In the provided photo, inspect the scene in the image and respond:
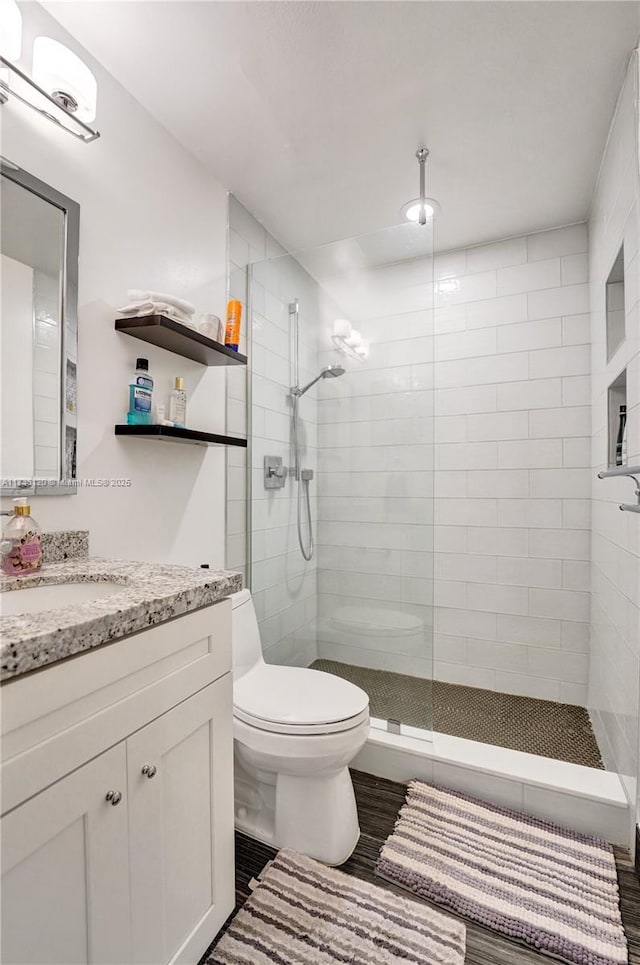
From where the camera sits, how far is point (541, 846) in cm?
146

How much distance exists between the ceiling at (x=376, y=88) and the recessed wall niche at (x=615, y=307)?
499mm

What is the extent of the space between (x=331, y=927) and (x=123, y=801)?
0.79m

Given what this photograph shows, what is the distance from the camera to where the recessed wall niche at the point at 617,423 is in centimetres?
172

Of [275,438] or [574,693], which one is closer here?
[275,438]

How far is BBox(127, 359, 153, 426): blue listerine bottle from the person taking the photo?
1456mm

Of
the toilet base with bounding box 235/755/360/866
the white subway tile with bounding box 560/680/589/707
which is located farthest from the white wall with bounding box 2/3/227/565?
the white subway tile with bounding box 560/680/589/707

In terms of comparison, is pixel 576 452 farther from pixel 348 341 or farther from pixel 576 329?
pixel 348 341

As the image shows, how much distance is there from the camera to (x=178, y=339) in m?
1.57

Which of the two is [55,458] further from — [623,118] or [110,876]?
[623,118]

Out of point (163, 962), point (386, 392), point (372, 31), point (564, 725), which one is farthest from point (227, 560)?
point (372, 31)

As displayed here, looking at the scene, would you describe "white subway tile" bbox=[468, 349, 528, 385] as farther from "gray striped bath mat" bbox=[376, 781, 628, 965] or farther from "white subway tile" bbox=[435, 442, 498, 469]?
"gray striped bath mat" bbox=[376, 781, 628, 965]

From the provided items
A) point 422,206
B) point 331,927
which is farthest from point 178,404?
point 331,927

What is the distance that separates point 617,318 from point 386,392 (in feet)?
3.15

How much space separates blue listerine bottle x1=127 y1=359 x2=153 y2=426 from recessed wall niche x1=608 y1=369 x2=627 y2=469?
66.1 inches
